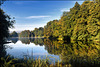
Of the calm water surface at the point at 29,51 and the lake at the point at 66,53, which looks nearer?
the lake at the point at 66,53

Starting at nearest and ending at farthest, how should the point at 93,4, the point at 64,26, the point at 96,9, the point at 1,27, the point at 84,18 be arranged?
the point at 1,27, the point at 96,9, the point at 93,4, the point at 84,18, the point at 64,26

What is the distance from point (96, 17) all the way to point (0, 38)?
35195 mm

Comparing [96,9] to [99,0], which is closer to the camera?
[96,9]

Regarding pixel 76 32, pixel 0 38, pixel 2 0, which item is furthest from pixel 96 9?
pixel 0 38

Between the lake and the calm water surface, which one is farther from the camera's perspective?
the calm water surface

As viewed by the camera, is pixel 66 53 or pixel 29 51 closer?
pixel 66 53

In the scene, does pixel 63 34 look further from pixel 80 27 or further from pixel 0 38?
pixel 0 38

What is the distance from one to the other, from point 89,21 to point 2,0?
32035 millimetres

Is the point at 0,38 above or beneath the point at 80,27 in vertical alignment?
beneath

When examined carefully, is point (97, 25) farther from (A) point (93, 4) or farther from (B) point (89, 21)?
(A) point (93, 4)

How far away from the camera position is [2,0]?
955 inches

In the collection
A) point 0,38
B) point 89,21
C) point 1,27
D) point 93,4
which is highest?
point 93,4

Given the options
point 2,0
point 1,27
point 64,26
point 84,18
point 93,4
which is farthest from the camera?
point 64,26

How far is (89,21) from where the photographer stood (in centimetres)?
3538
